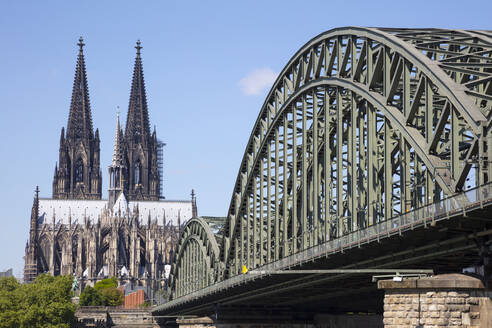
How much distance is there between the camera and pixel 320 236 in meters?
61.8

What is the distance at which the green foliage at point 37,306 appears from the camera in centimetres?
14500

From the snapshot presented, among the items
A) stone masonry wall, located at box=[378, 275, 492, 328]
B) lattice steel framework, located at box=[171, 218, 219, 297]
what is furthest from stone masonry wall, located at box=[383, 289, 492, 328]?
lattice steel framework, located at box=[171, 218, 219, 297]

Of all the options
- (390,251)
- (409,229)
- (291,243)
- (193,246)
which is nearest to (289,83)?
(291,243)

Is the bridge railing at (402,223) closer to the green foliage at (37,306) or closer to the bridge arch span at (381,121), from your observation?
the bridge arch span at (381,121)

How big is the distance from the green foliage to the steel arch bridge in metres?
67.0

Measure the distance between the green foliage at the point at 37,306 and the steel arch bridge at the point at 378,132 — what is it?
220ft

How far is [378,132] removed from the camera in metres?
59.7

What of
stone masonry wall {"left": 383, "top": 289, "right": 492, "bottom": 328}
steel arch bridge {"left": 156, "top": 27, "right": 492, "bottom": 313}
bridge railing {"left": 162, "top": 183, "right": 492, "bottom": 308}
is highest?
steel arch bridge {"left": 156, "top": 27, "right": 492, "bottom": 313}

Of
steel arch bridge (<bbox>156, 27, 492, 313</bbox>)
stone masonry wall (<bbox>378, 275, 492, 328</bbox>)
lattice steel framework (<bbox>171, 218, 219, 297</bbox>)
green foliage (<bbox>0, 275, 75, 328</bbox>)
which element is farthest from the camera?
green foliage (<bbox>0, 275, 75, 328</bbox>)

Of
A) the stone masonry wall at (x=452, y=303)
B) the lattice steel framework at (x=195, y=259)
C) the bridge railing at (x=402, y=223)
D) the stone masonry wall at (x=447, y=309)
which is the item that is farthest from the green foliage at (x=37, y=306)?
the stone masonry wall at (x=452, y=303)

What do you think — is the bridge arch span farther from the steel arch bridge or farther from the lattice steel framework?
A: the lattice steel framework

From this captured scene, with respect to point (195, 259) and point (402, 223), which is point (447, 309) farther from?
point (195, 259)

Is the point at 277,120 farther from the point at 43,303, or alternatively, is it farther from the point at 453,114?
the point at 43,303

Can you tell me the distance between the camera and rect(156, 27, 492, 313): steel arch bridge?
40875 millimetres
